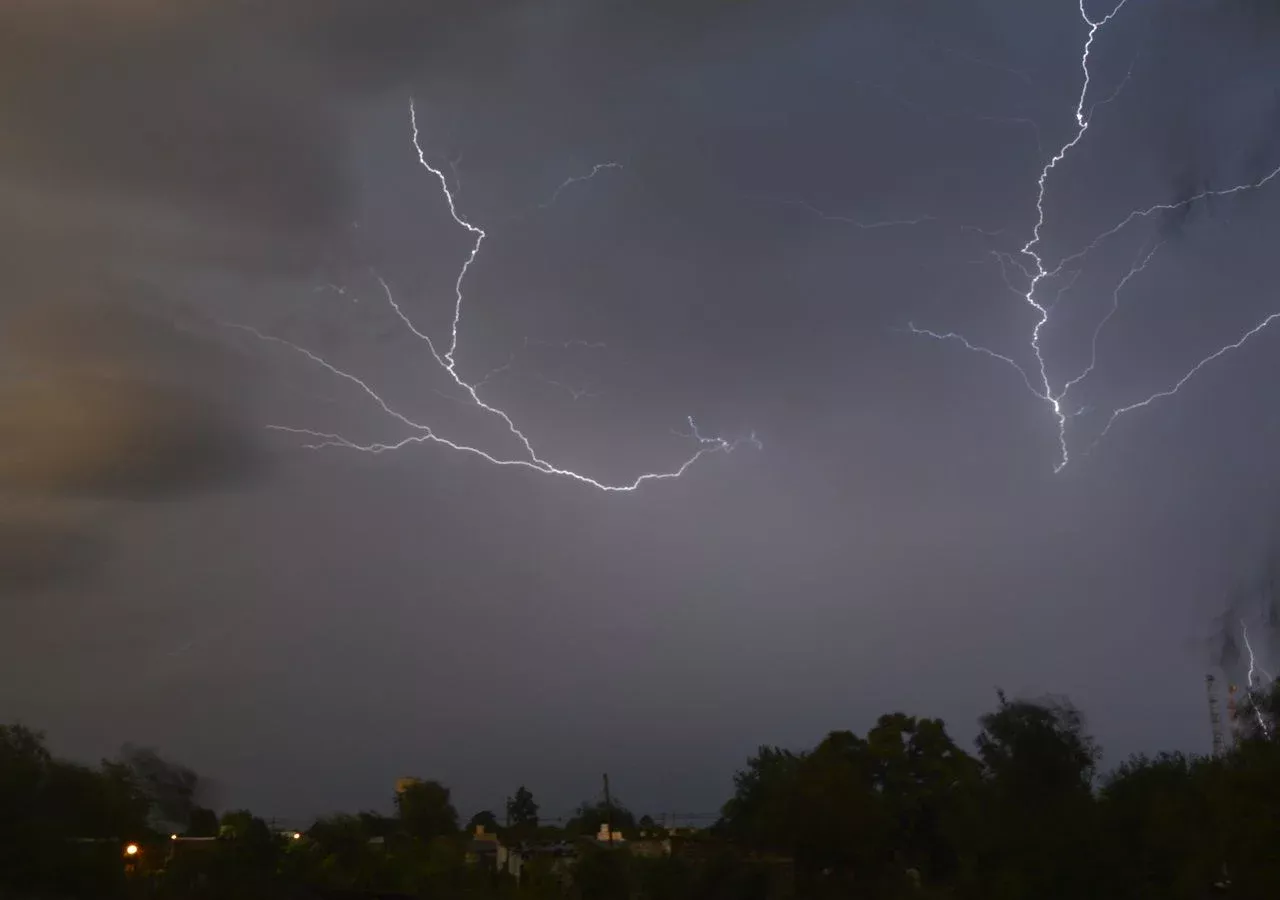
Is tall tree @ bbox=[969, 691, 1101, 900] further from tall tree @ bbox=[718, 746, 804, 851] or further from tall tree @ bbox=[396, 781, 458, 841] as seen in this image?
tall tree @ bbox=[396, 781, 458, 841]

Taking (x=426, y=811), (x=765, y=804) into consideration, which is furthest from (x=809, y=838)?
(x=426, y=811)

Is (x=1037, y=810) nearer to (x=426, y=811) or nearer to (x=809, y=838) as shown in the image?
(x=809, y=838)

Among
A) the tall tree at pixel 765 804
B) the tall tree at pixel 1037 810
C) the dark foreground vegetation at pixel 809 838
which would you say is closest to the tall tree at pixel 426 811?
the dark foreground vegetation at pixel 809 838

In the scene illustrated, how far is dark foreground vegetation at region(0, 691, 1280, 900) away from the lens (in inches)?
902

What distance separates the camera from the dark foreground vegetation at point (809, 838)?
902 inches

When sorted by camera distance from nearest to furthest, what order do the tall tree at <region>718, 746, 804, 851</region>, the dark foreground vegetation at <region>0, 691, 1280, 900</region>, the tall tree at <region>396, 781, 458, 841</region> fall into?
the dark foreground vegetation at <region>0, 691, 1280, 900</region> → the tall tree at <region>718, 746, 804, 851</region> → the tall tree at <region>396, 781, 458, 841</region>

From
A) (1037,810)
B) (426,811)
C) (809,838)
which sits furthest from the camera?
(426,811)

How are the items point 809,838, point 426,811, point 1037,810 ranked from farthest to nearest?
point 426,811 < point 809,838 < point 1037,810

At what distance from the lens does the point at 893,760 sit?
53.3m

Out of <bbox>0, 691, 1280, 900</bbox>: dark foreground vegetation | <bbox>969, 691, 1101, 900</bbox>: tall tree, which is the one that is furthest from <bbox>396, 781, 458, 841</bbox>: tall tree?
<bbox>969, 691, 1101, 900</bbox>: tall tree

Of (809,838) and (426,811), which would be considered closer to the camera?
(809,838)

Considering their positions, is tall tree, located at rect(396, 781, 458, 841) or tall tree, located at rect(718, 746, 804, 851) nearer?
tall tree, located at rect(718, 746, 804, 851)

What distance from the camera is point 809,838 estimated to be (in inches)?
1540

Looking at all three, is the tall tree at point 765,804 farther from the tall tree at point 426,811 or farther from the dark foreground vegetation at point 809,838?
the tall tree at point 426,811
